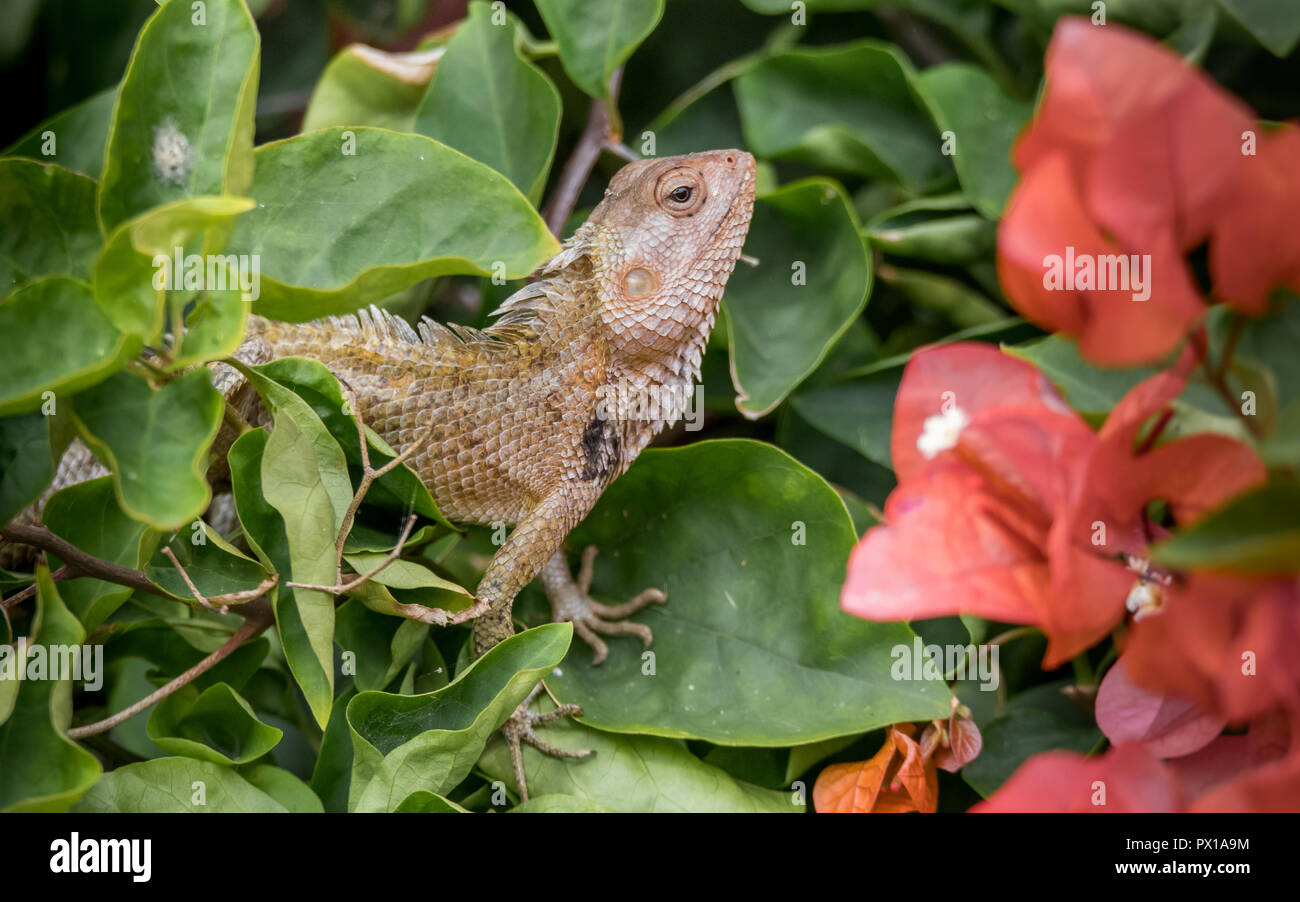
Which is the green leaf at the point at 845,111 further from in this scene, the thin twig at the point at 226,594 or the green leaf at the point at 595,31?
the thin twig at the point at 226,594

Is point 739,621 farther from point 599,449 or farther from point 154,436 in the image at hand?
point 154,436

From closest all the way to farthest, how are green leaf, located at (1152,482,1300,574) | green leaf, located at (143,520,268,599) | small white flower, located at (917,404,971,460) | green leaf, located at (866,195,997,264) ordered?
A: green leaf, located at (1152,482,1300,574)
small white flower, located at (917,404,971,460)
green leaf, located at (143,520,268,599)
green leaf, located at (866,195,997,264)

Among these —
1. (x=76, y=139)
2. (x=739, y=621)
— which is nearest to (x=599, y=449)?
(x=739, y=621)

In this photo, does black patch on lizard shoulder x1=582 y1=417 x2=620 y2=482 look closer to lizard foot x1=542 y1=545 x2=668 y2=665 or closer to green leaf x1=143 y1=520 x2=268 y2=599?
lizard foot x1=542 y1=545 x2=668 y2=665

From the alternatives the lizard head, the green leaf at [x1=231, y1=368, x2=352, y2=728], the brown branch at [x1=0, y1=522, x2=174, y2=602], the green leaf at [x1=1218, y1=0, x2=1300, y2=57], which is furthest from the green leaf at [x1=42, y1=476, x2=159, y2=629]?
the green leaf at [x1=1218, y1=0, x2=1300, y2=57]

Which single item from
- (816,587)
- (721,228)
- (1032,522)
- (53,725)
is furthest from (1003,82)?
(53,725)
